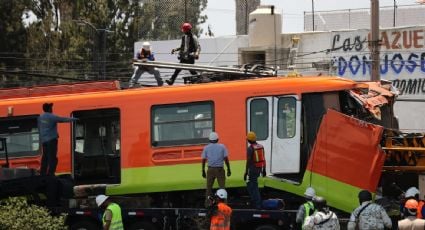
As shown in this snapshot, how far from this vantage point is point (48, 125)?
1603 centimetres

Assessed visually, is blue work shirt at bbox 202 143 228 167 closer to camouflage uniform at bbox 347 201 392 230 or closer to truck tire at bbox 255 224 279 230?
truck tire at bbox 255 224 279 230

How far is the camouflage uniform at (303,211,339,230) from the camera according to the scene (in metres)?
11.9

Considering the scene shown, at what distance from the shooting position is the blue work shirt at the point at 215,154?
49.2 ft

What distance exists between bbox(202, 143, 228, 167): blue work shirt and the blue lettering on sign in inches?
693

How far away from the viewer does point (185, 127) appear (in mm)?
16031

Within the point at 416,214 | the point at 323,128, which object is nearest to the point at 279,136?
the point at 323,128

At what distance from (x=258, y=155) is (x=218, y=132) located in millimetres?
1206

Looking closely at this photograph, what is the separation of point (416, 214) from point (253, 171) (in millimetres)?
3433

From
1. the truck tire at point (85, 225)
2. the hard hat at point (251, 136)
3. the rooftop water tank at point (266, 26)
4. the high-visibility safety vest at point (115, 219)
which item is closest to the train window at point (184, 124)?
the hard hat at point (251, 136)

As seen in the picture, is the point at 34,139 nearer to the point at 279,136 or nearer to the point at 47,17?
the point at 279,136

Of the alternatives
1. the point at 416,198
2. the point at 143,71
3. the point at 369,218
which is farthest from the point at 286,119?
the point at 143,71

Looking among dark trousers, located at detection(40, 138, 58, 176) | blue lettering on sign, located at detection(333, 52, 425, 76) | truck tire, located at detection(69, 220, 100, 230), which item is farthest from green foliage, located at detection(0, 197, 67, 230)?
blue lettering on sign, located at detection(333, 52, 425, 76)

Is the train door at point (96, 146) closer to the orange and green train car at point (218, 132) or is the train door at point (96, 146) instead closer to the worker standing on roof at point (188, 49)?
the orange and green train car at point (218, 132)

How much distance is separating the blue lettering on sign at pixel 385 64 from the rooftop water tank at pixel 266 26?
362cm
